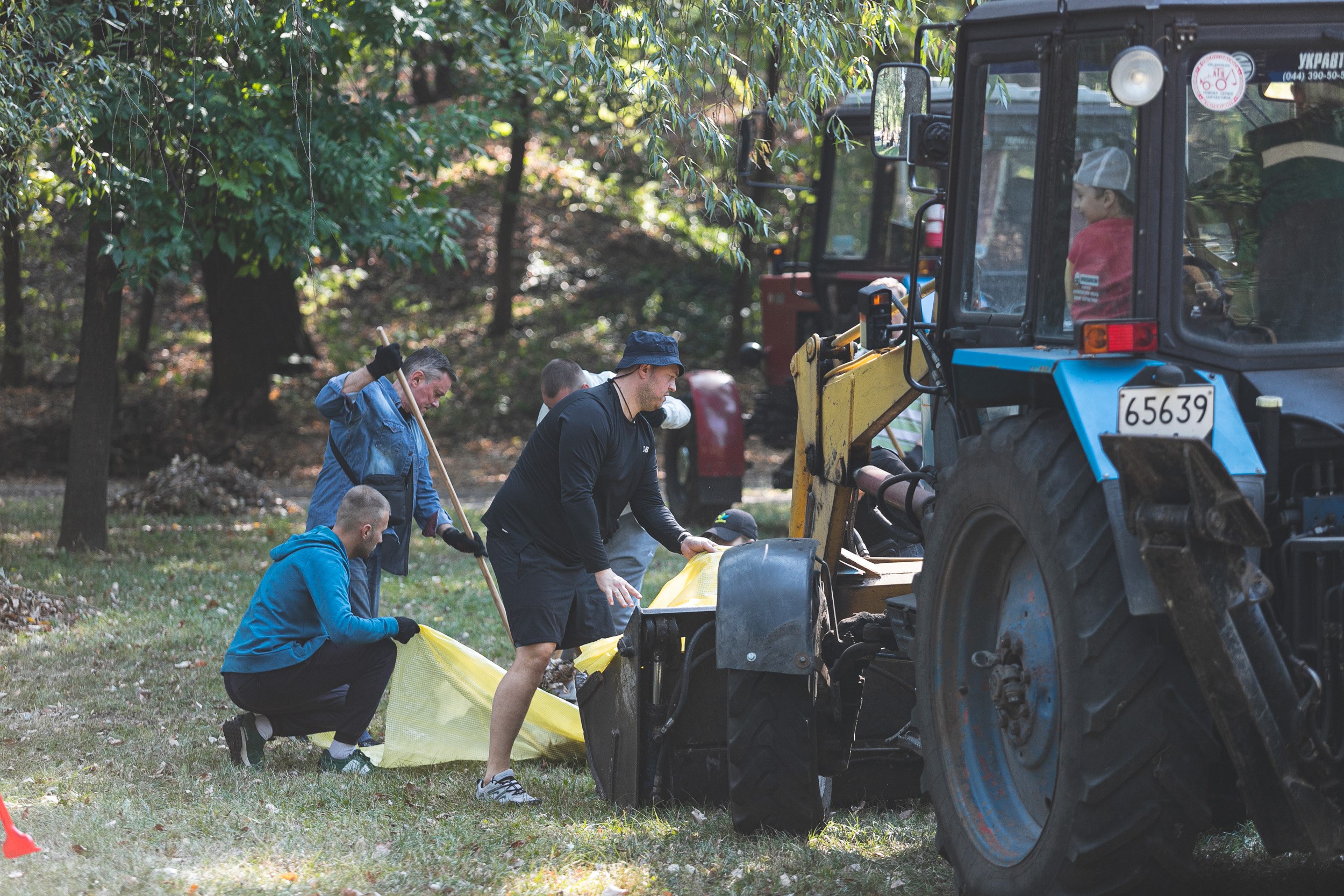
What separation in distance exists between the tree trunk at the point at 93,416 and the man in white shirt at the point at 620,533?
5.41m

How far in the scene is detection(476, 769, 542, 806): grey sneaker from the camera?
210 inches

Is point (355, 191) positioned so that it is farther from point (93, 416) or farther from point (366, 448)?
point (366, 448)

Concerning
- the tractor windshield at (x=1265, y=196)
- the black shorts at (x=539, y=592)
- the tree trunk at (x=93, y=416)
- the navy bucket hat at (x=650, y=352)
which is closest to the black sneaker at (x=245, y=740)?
the black shorts at (x=539, y=592)

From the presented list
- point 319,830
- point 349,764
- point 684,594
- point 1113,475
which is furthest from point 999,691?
point 349,764

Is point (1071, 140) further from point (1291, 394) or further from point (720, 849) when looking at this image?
point (720, 849)

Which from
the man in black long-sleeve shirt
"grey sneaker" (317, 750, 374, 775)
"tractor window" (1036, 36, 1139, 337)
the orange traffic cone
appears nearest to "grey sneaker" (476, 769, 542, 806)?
the man in black long-sleeve shirt

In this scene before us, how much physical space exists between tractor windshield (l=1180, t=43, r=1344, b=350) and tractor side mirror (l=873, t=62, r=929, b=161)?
45.3 inches

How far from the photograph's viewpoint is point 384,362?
6504 millimetres

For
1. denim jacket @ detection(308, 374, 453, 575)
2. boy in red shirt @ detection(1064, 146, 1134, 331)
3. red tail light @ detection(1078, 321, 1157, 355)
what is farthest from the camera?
denim jacket @ detection(308, 374, 453, 575)

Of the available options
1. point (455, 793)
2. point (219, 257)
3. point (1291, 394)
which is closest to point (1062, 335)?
point (1291, 394)

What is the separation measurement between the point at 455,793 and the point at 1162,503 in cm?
335

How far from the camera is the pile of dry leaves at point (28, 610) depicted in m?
8.77

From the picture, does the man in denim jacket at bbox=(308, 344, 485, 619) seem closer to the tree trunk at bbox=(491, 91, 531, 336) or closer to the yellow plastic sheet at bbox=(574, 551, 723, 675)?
the yellow plastic sheet at bbox=(574, 551, 723, 675)

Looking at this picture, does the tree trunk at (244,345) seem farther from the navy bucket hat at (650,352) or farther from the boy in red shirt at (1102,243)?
the boy in red shirt at (1102,243)
